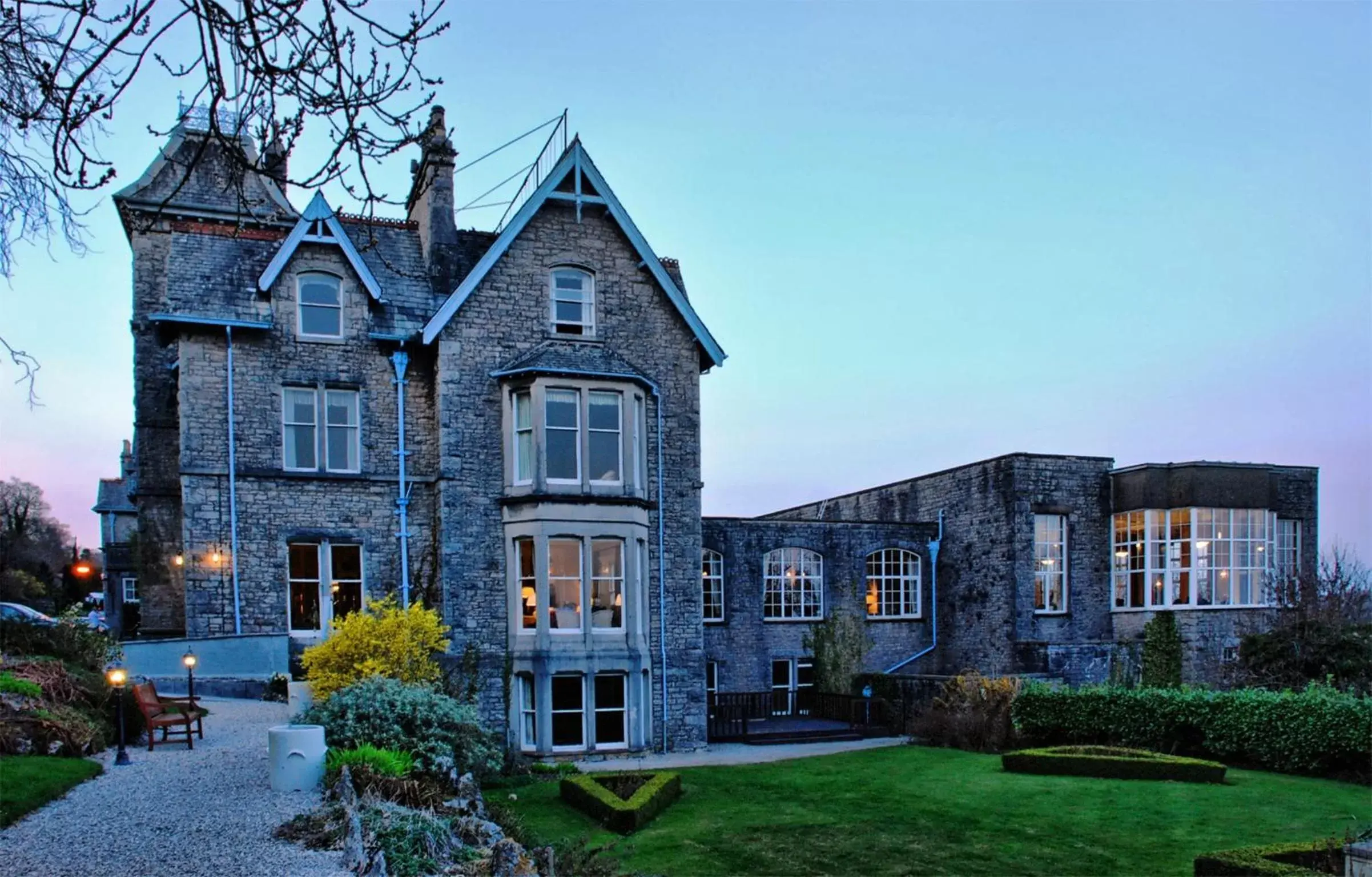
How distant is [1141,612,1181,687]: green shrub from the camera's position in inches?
1176

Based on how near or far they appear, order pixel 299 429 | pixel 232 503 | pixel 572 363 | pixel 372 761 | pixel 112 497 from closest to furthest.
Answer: pixel 372 761, pixel 232 503, pixel 299 429, pixel 572 363, pixel 112 497

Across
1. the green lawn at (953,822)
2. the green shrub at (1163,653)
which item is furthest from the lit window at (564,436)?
the green shrub at (1163,653)

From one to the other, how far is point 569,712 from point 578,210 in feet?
37.5

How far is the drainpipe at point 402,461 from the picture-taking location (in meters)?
23.5

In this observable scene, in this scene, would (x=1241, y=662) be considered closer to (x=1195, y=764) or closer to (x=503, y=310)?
(x=1195, y=764)

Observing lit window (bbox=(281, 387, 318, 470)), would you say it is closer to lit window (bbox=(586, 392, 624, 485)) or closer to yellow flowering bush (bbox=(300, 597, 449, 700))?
yellow flowering bush (bbox=(300, 597, 449, 700))

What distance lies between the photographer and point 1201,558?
30.5 metres

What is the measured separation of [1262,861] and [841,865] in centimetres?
465

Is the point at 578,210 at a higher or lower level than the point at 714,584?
higher

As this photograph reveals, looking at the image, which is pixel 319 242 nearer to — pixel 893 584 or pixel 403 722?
pixel 403 722

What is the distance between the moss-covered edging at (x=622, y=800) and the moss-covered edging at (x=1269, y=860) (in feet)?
24.2

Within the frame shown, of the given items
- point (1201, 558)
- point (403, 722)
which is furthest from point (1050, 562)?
point (403, 722)

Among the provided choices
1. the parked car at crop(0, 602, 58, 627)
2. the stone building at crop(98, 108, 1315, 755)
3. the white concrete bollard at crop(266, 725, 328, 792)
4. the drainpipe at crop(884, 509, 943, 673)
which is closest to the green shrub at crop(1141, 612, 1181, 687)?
the drainpipe at crop(884, 509, 943, 673)

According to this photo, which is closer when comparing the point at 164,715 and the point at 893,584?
the point at 164,715
